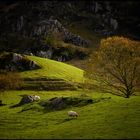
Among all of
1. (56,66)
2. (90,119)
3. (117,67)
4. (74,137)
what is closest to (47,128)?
(90,119)

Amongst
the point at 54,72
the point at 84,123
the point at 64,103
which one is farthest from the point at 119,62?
the point at 54,72

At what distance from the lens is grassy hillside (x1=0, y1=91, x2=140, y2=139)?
43.6m

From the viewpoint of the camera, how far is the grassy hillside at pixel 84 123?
143 ft

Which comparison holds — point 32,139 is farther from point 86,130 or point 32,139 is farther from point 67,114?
point 67,114

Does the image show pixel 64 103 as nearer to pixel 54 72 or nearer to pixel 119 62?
pixel 119 62

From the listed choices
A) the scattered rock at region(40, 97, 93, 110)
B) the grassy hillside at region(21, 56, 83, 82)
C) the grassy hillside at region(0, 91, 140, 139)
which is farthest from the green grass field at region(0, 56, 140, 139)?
the grassy hillside at region(21, 56, 83, 82)

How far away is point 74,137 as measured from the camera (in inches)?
1642

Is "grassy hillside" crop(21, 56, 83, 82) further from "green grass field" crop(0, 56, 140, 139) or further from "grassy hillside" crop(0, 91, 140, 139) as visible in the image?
"grassy hillside" crop(0, 91, 140, 139)

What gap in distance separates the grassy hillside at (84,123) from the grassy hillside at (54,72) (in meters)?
65.6

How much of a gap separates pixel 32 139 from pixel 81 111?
2075 centimetres

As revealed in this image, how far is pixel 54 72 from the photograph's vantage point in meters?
139

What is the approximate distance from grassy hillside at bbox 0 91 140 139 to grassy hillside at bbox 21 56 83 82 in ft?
215

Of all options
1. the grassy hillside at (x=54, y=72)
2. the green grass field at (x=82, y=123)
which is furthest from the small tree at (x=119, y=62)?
the grassy hillside at (x=54, y=72)

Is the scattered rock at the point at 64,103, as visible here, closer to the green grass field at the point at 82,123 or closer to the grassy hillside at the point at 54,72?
the green grass field at the point at 82,123
